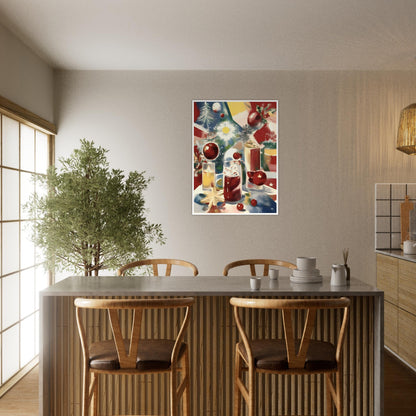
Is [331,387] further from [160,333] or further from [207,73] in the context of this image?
[207,73]

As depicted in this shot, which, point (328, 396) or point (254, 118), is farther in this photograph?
point (254, 118)

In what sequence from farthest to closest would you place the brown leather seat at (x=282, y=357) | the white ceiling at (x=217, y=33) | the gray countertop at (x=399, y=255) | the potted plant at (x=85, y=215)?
the gray countertop at (x=399, y=255), the potted plant at (x=85, y=215), the white ceiling at (x=217, y=33), the brown leather seat at (x=282, y=357)

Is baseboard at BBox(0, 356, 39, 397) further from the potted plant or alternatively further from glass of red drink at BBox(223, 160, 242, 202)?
glass of red drink at BBox(223, 160, 242, 202)

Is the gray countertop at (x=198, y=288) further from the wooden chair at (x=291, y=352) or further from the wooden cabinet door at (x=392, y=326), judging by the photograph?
the wooden cabinet door at (x=392, y=326)

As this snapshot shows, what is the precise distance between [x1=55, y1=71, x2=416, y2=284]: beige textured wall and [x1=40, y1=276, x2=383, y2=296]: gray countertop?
2.00m

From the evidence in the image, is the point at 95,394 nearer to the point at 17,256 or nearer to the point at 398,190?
the point at 17,256

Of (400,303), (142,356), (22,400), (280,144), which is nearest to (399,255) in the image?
(400,303)

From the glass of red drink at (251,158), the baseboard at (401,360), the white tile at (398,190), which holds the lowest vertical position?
the baseboard at (401,360)

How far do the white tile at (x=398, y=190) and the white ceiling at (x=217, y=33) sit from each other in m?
1.13

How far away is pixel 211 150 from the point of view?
490 centimetres

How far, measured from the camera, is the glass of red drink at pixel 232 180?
4.91m

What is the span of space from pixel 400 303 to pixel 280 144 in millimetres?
1835

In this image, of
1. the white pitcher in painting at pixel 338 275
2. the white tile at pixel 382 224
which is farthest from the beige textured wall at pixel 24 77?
the white tile at pixel 382 224

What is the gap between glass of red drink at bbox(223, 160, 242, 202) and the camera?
193 inches
